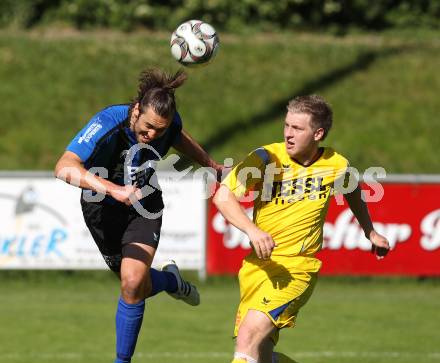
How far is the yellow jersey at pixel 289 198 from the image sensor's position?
18.4ft

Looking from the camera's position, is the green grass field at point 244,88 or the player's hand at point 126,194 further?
the green grass field at point 244,88

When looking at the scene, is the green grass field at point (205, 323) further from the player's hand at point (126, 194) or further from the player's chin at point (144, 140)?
the player's hand at point (126, 194)

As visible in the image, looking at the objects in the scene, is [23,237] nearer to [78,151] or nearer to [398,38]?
[78,151]

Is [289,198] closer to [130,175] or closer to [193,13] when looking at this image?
[130,175]

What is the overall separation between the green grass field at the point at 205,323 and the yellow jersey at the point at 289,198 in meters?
2.44

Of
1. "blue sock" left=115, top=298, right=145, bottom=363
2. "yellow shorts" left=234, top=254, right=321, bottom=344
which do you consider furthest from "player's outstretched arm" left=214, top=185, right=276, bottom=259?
"blue sock" left=115, top=298, right=145, bottom=363

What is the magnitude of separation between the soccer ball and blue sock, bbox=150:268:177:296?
4.83 feet

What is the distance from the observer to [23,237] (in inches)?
462

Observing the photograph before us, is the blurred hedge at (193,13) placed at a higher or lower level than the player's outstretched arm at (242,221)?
higher

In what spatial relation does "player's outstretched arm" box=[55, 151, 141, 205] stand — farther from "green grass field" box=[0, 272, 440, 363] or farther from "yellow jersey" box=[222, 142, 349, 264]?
"green grass field" box=[0, 272, 440, 363]

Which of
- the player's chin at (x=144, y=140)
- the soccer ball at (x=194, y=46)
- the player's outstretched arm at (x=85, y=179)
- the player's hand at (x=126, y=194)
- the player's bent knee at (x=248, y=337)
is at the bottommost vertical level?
the player's bent knee at (x=248, y=337)

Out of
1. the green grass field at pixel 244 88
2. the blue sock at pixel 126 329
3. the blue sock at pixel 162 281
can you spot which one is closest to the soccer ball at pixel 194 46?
the blue sock at pixel 162 281

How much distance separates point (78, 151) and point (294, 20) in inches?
638

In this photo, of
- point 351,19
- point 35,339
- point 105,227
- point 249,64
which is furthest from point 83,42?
point 105,227
